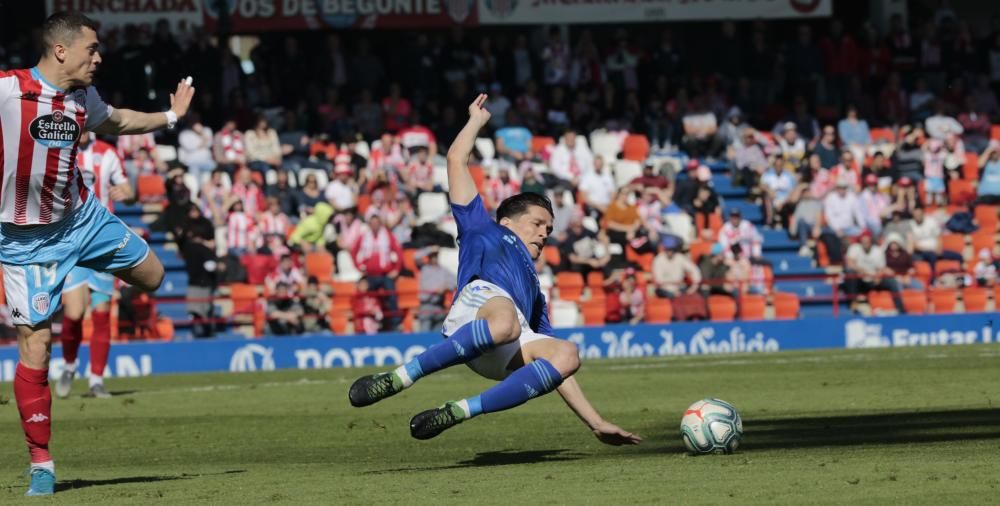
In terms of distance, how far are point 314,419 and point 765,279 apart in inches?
519

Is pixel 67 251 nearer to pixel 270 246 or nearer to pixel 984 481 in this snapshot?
pixel 984 481

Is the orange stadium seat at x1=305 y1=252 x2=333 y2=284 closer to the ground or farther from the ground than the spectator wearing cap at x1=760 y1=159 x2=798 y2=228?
closer to the ground

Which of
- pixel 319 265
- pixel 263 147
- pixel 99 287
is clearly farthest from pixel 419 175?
pixel 99 287

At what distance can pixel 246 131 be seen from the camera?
87.2ft

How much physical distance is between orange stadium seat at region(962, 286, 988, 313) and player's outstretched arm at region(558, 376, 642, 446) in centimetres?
1727

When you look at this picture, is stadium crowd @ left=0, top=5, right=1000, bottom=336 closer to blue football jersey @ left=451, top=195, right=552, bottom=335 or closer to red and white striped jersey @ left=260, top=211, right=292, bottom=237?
red and white striped jersey @ left=260, top=211, right=292, bottom=237

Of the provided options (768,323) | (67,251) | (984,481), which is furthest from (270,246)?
(984,481)

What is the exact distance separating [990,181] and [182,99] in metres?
22.0

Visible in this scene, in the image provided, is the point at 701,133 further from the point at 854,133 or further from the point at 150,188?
the point at 150,188

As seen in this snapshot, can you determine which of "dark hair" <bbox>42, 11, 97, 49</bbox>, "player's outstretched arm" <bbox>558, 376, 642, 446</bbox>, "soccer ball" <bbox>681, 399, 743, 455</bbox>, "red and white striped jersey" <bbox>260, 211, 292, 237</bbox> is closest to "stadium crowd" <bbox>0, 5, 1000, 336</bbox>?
"red and white striped jersey" <bbox>260, 211, 292, 237</bbox>

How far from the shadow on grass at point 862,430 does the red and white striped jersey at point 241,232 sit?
13267 millimetres

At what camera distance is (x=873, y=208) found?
2767 cm

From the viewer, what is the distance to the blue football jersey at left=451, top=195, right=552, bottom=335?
9.24 meters

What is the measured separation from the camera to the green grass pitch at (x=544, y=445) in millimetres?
7766
